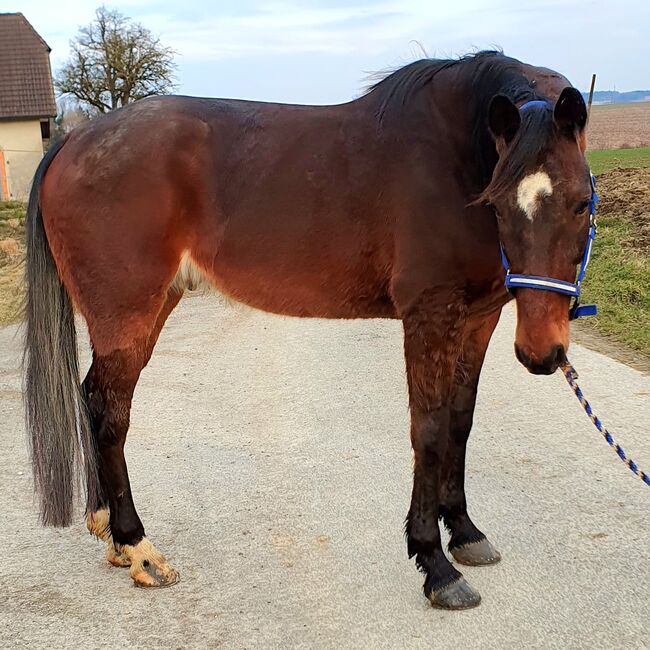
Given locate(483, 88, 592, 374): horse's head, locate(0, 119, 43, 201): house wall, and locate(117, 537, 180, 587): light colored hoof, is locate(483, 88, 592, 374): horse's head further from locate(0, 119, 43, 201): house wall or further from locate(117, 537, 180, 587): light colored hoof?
locate(0, 119, 43, 201): house wall

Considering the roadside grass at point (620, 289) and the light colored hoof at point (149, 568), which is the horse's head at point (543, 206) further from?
the roadside grass at point (620, 289)

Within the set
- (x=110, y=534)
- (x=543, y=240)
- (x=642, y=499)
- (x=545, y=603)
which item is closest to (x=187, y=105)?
(x=543, y=240)

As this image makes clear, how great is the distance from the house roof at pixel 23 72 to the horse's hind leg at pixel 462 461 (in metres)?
29.2

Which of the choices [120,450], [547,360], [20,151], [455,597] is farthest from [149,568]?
[20,151]

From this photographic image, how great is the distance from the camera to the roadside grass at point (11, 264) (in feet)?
28.0

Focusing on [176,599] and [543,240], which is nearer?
[543,240]

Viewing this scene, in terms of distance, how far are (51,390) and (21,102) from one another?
97.0ft

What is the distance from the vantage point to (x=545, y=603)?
9.79 feet

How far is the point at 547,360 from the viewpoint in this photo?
262 cm

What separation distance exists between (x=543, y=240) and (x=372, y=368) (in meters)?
3.72

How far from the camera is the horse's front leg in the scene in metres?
3.00

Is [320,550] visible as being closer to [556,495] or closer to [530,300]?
[556,495]

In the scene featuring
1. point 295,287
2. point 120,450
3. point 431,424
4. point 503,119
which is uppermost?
point 503,119

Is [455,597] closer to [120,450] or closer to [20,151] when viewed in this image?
[120,450]
